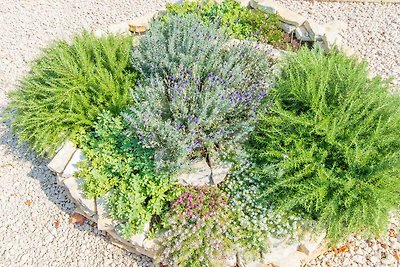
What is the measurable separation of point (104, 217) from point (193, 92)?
4.27 feet

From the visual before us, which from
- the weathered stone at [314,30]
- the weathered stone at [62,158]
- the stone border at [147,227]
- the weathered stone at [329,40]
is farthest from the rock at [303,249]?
the weathered stone at [314,30]

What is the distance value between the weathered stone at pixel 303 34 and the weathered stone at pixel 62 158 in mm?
2759

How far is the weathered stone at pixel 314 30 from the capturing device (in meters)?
4.59

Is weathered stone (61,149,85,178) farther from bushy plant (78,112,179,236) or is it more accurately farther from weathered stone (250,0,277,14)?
weathered stone (250,0,277,14)

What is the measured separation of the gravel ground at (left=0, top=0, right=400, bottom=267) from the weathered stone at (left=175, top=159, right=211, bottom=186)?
0.80 metres

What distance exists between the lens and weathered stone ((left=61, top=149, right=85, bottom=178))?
365 cm

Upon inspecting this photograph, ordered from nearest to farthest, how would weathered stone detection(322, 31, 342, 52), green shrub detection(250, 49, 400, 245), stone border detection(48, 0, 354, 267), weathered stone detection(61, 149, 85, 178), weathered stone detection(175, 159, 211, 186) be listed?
green shrub detection(250, 49, 400, 245), stone border detection(48, 0, 354, 267), weathered stone detection(175, 159, 211, 186), weathered stone detection(61, 149, 85, 178), weathered stone detection(322, 31, 342, 52)

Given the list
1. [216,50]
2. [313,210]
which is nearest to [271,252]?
[313,210]

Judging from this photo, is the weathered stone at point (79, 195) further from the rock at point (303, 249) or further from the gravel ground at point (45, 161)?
the rock at point (303, 249)

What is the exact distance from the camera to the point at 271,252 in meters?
3.22

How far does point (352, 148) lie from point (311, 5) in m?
2.73

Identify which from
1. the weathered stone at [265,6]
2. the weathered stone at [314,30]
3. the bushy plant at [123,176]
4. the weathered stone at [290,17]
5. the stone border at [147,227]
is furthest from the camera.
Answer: the weathered stone at [265,6]

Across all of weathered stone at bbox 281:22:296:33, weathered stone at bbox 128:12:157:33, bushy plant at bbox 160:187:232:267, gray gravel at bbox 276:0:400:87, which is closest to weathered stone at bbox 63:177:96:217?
bushy plant at bbox 160:187:232:267

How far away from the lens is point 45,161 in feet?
14.0
